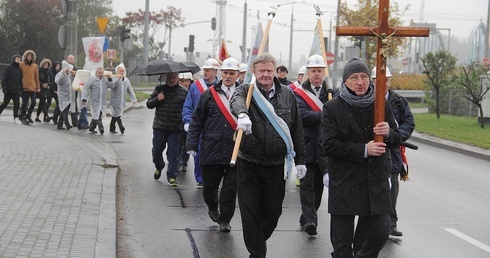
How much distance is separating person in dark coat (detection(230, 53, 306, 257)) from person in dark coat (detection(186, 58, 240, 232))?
1773 mm

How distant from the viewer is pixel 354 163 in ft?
21.4

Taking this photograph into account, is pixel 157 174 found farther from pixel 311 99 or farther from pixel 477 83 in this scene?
pixel 477 83

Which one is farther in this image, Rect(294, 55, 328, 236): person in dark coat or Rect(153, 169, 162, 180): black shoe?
Rect(153, 169, 162, 180): black shoe

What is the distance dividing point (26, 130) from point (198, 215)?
10122mm

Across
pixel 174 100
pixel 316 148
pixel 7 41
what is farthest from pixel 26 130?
pixel 7 41

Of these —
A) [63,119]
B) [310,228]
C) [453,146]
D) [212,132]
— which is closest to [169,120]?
[212,132]

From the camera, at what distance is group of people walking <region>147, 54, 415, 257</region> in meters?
6.53

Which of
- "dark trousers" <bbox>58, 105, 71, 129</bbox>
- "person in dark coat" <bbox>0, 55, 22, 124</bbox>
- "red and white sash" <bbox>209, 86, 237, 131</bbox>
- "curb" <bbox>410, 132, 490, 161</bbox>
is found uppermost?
"red and white sash" <bbox>209, 86, 237, 131</bbox>

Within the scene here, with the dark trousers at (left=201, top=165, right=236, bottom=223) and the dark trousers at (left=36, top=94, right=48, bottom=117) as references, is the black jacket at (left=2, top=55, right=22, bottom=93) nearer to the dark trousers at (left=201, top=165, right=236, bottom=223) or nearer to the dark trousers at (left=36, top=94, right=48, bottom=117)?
the dark trousers at (left=36, top=94, right=48, bottom=117)

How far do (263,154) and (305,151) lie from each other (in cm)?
92

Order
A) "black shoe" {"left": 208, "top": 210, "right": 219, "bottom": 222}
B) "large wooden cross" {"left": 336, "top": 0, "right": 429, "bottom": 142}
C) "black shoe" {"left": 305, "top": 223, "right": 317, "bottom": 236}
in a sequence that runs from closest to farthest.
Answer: "large wooden cross" {"left": 336, "top": 0, "right": 429, "bottom": 142} < "black shoe" {"left": 305, "top": 223, "right": 317, "bottom": 236} < "black shoe" {"left": 208, "top": 210, "right": 219, "bottom": 222}

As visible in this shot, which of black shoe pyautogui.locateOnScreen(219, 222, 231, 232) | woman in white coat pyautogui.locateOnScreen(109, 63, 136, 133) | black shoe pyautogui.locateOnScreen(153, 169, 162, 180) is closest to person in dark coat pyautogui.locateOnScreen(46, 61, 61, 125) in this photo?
woman in white coat pyautogui.locateOnScreen(109, 63, 136, 133)

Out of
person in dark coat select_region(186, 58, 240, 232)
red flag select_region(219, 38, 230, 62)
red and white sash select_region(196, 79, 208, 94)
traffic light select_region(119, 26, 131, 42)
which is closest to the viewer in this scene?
person in dark coat select_region(186, 58, 240, 232)

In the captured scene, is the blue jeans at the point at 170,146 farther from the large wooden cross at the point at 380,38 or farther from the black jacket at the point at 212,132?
the large wooden cross at the point at 380,38
